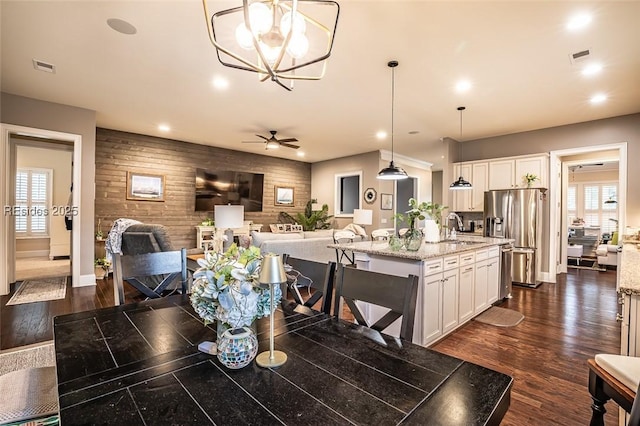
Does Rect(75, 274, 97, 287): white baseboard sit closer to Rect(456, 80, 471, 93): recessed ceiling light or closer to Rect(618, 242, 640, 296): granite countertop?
Rect(456, 80, 471, 93): recessed ceiling light

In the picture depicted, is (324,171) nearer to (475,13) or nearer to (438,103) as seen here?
(438,103)

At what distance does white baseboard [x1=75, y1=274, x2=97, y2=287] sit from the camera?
4.81 m

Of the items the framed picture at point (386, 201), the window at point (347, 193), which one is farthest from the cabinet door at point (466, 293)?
the window at point (347, 193)

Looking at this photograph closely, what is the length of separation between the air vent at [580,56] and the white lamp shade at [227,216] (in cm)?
431

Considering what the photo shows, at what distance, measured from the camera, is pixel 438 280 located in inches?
113

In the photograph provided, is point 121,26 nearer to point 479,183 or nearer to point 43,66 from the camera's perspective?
point 43,66

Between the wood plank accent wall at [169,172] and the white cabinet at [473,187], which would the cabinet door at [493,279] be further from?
the wood plank accent wall at [169,172]

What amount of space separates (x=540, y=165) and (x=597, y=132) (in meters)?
0.91

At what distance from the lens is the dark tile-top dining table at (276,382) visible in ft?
2.57

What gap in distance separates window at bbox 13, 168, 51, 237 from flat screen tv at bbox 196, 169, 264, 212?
3740 millimetres

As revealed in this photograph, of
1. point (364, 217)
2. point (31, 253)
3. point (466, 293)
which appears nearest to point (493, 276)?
point (466, 293)

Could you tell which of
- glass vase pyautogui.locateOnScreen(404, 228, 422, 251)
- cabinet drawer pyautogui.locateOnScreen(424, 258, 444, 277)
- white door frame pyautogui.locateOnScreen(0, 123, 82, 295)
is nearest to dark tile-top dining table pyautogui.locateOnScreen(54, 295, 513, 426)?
cabinet drawer pyautogui.locateOnScreen(424, 258, 444, 277)

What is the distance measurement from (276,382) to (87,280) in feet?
17.5

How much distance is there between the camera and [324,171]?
920 centimetres
